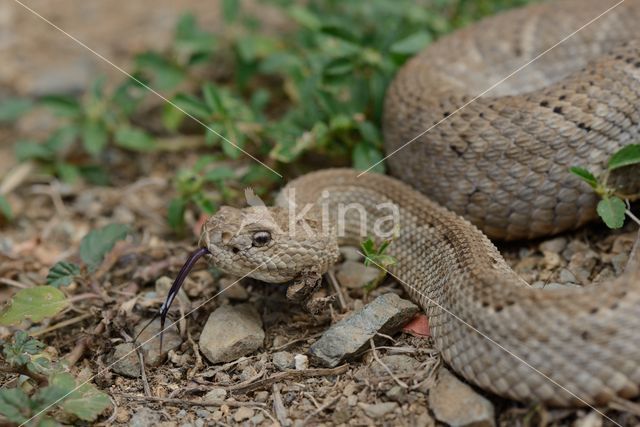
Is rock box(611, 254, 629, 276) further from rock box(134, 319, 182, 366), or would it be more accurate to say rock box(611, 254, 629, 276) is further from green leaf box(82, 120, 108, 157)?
green leaf box(82, 120, 108, 157)

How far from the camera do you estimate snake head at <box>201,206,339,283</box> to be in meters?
4.54

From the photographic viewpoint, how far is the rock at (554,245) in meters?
4.97

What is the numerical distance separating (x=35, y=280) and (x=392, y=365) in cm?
288

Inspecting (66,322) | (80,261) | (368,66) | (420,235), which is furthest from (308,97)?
(66,322)

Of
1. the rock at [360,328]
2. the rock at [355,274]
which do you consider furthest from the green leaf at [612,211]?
the rock at [355,274]

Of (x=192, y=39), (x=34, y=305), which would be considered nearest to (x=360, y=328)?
(x=34, y=305)

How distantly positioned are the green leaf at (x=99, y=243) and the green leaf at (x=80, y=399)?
1.09 m

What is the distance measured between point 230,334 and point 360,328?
2.75ft

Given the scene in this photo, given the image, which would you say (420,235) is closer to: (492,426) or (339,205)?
(339,205)

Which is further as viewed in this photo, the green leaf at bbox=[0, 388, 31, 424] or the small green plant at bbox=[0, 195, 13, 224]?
the small green plant at bbox=[0, 195, 13, 224]

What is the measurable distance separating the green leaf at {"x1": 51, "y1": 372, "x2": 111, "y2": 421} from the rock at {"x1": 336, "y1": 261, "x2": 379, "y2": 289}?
1804 millimetres

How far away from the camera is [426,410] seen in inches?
153

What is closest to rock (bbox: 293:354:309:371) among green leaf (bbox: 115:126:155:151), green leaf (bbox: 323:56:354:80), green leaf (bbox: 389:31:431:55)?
green leaf (bbox: 323:56:354:80)

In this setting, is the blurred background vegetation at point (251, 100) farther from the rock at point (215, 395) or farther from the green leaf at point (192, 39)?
the rock at point (215, 395)
